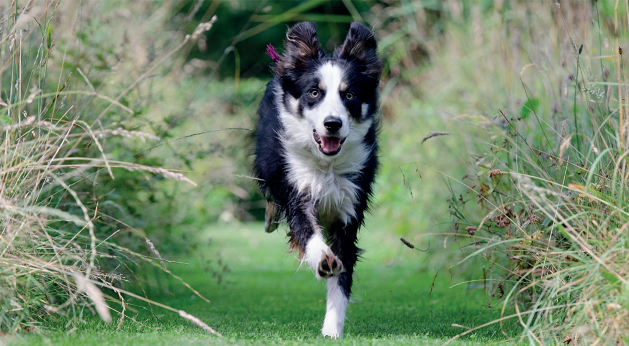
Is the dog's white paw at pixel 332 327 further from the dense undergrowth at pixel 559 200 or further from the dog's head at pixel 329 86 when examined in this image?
the dog's head at pixel 329 86

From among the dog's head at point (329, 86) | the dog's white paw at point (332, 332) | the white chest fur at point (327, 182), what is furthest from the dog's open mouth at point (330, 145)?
the dog's white paw at point (332, 332)

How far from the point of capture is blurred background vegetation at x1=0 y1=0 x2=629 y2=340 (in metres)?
3.21

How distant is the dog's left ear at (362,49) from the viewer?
399 centimetres

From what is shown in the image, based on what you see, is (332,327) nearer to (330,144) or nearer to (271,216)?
(330,144)

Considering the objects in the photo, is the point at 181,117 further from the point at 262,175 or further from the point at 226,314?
the point at 226,314

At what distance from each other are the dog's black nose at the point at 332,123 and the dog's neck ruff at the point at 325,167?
0.21m

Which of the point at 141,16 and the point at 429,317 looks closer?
the point at 429,317

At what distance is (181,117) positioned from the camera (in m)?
4.57

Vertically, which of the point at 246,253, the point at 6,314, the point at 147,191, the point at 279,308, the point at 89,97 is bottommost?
the point at 246,253

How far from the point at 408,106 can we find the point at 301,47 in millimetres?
5170

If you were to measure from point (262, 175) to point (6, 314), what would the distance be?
73.9 inches

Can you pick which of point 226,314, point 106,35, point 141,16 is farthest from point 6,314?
point 141,16

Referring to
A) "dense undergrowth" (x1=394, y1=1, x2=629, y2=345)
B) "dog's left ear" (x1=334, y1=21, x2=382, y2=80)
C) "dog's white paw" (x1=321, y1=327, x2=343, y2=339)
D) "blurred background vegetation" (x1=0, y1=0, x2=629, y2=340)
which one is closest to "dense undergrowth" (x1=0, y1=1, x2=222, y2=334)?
"blurred background vegetation" (x1=0, y1=0, x2=629, y2=340)

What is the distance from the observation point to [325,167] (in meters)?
3.79
